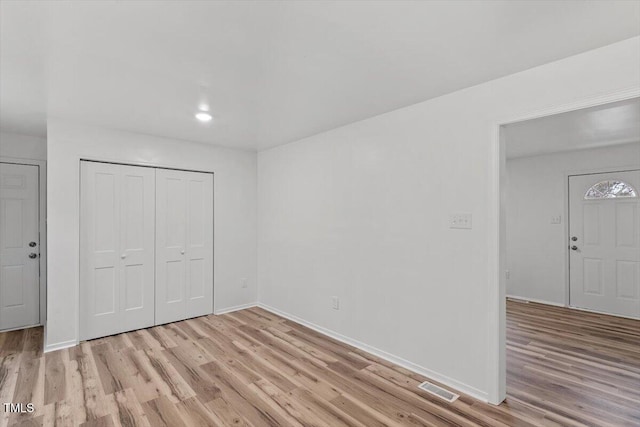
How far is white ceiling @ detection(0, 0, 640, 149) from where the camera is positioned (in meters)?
1.59

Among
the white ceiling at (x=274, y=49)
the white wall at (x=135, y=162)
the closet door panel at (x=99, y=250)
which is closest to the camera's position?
the white ceiling at (x=274, y=49)

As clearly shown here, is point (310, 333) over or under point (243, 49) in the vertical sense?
under

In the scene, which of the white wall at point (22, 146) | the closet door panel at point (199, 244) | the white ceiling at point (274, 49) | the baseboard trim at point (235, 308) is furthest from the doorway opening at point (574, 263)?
the white wall at point (22, 146)

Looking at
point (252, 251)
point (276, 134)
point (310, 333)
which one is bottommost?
point (310, 333)

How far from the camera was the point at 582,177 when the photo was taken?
15.9ft

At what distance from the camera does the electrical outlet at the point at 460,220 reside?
8.31 ft

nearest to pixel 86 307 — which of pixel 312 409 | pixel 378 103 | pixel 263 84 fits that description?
pixel 312 409

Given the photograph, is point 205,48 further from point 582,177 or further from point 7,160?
point 582,177

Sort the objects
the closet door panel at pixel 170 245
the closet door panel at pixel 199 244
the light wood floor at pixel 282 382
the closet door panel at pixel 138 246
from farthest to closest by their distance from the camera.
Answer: the closet door panel at pixel 199 244 → the closet door panel at pixel 170 245 → the closet door panel at pixel 138 246 → the light wood floor at pixel 282 382

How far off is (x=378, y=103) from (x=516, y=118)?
3.67 feet

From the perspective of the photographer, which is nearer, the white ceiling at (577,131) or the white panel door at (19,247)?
the white ceiling at (577,131)

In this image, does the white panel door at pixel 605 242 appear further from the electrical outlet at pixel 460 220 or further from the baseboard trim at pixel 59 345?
the baseboard trim at pixel 59 345

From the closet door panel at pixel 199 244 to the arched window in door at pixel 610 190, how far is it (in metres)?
5.65

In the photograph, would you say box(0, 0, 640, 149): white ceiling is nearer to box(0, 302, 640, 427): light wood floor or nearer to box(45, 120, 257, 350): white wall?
box(45, 120, 257, 350): white wall
